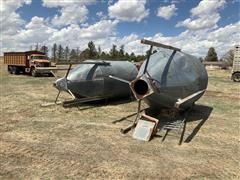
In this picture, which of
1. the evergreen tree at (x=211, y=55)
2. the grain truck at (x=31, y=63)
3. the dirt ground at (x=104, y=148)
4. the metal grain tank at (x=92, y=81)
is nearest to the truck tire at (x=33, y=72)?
the grain truck at (x=31, y=63)

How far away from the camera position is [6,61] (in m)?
30.2

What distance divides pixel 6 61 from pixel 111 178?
2884cm

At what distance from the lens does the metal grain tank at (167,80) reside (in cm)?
708

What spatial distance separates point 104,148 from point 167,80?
263 cm

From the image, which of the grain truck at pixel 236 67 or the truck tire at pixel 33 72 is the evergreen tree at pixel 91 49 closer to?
the truck tire at pixel 33 72

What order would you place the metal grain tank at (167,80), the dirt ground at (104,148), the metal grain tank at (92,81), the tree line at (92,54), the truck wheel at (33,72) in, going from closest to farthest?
the dirt ground at (104,148), the metal grain tank at (167,80), the metal grain tank at (92,81), the truck wheel at (33,72), the tree line at (92,54)

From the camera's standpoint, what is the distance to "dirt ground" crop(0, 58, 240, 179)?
16.2 feet

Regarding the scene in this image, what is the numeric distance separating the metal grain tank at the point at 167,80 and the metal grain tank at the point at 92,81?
114 inches

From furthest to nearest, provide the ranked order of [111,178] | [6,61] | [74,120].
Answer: [6,61] → [74,120] → [111,178]

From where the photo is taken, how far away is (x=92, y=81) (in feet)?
33.9

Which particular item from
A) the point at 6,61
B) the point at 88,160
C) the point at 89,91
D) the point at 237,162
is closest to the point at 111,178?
the point at 88,160

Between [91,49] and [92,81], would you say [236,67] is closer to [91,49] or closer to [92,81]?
[92,81]

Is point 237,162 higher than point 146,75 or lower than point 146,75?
lower

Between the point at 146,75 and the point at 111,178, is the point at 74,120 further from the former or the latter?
the point at 111,178
